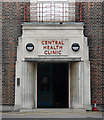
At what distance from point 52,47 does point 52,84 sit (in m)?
2.49

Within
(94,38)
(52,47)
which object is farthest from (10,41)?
(94,38)

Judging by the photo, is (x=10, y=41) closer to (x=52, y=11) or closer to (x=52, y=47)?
(x=52, y=47)

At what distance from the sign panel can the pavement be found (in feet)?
9.97

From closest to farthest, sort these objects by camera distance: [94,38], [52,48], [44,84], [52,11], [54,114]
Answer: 1. [54,114]
2. [52,48]
3. [94,38]
4. [52,11]
5. [44,84]

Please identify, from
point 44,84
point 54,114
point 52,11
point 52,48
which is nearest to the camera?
point 54,114

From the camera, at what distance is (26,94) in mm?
13055

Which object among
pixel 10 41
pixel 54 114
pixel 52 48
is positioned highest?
pixel 10 41

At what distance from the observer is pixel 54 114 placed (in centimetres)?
1198

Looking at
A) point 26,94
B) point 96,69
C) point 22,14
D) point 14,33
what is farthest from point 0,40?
point 96,69

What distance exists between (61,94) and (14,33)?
4.44m

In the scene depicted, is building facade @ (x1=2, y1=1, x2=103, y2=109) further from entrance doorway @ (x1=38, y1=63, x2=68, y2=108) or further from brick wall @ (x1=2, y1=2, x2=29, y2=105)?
entrance doorway @ (x1=38, y1=63, x2=68, y2=108)

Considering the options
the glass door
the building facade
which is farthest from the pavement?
the glass door

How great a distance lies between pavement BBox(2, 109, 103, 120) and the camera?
11.5 meters

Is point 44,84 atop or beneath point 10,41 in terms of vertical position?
beneath
